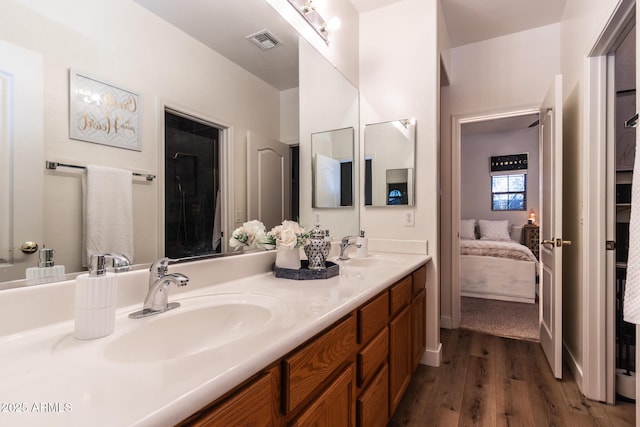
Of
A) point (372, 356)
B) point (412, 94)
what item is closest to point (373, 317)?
point (372, 356)

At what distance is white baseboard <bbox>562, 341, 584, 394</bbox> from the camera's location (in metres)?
1.96

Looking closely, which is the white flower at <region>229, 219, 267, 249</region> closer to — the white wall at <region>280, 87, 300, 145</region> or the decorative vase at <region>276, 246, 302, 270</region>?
the decorative vase at <region>276, 246, 302, 270</region>

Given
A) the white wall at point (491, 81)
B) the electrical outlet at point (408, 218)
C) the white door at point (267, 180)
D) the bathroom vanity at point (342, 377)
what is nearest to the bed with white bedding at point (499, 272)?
the white wall at point (491, 81)

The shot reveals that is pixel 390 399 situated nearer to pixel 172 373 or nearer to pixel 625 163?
pixel 172 373

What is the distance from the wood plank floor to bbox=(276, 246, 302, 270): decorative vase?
98 cm

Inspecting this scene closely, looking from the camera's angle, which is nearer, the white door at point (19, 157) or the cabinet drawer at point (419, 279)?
the white door at point (19, 157)

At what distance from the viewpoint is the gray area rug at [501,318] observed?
9.51 ft

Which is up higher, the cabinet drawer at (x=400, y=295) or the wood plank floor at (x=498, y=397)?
the cabinet drawer at (x=400, y=295)

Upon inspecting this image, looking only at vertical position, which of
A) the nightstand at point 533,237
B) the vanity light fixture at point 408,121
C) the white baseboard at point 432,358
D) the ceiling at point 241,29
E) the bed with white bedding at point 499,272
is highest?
the ceiling at point 241,29

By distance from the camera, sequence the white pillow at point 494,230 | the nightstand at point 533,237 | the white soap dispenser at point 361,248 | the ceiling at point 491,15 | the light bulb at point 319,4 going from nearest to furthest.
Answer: the light bulb at point 319,4 < the white soap dispenser at point 361,248 < the ceiling at point 491,15 < the nightstand at point 533,237 < the white pillow at point 494,230

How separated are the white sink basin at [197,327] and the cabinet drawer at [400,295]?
66 centimetres

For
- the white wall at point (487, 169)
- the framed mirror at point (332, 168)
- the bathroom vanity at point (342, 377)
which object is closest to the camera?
the bathroom vanity at point (342, 377)

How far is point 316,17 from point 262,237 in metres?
1.42

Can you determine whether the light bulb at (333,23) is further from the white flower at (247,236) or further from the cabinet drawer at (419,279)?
the cabinet drawer at (419,279)
